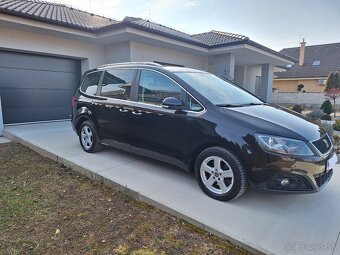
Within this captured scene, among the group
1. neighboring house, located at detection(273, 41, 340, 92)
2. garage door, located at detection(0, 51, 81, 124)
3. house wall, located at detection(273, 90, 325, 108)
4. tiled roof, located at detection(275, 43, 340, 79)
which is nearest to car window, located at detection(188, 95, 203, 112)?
garage door, located at detection(0, 51, 81, 124)

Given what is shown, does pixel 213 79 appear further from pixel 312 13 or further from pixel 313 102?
pixel 313 102

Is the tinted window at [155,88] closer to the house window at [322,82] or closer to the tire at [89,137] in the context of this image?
the tire at [89,137]

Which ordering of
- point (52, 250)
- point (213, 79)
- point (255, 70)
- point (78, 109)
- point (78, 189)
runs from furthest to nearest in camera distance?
point (255, 70) < point (78, 109) < point (213, 79) < point (78, 189) < point (52, 250)

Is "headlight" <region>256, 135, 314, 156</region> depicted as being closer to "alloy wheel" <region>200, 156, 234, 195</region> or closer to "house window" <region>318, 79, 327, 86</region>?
"alloy wheel" <region>200, 156, 234, 195</region>

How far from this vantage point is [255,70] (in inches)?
679

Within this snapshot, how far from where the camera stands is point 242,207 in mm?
3043

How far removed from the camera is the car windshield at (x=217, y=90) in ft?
11.5

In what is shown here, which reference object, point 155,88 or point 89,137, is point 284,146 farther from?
point 89,137

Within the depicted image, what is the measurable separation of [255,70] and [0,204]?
16.8 metres

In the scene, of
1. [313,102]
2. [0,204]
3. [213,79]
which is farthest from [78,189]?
[313,102]

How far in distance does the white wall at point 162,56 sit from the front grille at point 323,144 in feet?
22.8

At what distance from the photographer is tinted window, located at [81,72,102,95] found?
4.98 m

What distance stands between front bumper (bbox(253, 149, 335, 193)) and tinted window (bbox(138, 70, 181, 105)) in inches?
60.5

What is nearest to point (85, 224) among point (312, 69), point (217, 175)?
point (217, 175)
